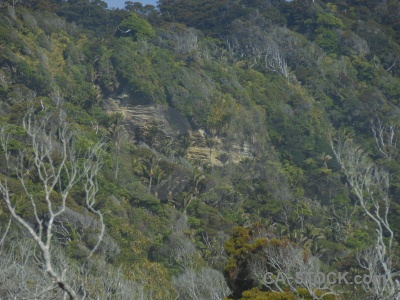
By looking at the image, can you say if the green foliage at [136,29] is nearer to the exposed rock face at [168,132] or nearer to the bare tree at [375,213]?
the exposed rock face at [168,132]

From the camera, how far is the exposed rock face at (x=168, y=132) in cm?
5641

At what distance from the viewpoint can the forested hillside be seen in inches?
1344

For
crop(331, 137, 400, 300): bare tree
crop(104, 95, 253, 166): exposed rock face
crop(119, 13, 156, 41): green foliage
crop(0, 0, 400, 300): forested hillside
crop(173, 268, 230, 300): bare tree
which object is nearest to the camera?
crop(331, 137, 400, 300): bare tree

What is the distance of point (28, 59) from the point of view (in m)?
55.6

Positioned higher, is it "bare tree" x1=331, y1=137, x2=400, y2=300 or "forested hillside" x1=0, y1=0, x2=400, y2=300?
"bare tree" x1=331, y1=137, x2=400, y2=300

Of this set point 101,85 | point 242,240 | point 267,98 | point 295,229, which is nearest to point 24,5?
point 101,85

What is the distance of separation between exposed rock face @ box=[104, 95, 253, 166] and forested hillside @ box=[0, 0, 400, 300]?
10 centimetres

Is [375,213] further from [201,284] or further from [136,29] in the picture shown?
[136,29]

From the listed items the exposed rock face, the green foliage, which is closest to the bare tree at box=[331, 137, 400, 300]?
the exposed rock face

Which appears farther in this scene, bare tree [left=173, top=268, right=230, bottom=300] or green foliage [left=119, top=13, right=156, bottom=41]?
green foliage [left=119, top=13, right=156, bottom=41]

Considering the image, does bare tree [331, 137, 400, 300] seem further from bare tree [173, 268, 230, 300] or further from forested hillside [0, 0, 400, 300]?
bare tree [173, 268, 230, 300]

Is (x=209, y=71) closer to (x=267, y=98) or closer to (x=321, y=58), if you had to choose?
(x=267, y=98)

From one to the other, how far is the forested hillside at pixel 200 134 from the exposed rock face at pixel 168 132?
0.34ft

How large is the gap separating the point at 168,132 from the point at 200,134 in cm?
247
